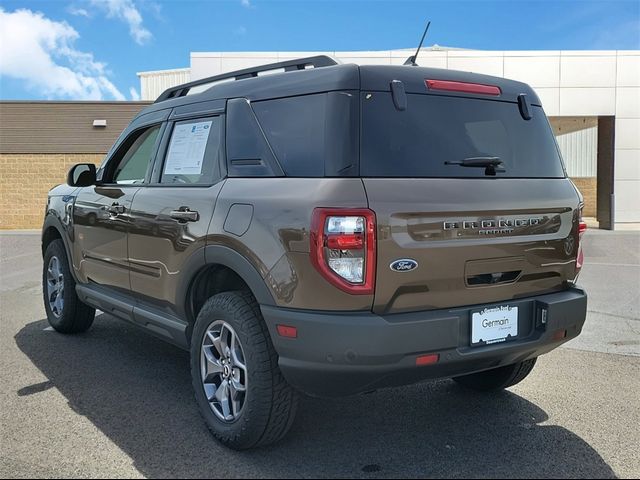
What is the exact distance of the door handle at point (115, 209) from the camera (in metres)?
4.23

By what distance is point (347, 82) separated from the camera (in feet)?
9.54

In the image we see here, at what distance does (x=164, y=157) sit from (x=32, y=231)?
1581 cm

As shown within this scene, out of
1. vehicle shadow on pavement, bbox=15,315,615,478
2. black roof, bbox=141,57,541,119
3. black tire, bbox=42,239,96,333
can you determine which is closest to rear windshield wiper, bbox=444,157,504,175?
black roof, bbox=141,57,541,119

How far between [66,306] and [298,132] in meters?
3.41

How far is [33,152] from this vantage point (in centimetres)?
1828

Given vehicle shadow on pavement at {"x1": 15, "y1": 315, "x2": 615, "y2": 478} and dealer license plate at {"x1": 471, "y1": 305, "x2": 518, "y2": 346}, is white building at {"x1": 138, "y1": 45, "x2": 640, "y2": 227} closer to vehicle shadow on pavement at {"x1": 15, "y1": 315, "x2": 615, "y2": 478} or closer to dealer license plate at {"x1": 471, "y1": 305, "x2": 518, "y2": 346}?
vehicle shadow on pavement at {"x1": 15, "y1": 315, "x2": 615, "y2": 478}

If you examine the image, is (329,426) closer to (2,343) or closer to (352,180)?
(352,180)

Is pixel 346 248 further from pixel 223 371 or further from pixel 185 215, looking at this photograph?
pixel 185 215

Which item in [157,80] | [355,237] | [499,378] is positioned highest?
Answer: [157,80]

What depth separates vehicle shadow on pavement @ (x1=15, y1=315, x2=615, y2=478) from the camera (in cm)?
301

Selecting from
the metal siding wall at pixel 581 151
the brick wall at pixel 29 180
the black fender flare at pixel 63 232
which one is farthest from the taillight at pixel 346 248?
the metal siding wall at pixel 581 151

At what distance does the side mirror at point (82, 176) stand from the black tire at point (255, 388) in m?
2.16

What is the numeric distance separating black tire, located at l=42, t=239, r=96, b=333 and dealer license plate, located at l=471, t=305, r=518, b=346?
3751 mm

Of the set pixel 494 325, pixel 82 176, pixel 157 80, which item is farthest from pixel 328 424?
pixel 157 80
